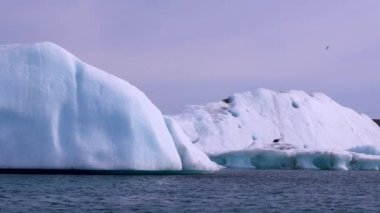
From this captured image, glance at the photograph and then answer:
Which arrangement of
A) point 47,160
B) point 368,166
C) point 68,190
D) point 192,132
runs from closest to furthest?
point 68,190
point 47,160
point 368,166
point 192,132

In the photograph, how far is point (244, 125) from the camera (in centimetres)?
6419

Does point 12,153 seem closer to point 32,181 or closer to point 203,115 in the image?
point 32,181

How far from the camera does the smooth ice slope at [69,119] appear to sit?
2555 centimetres

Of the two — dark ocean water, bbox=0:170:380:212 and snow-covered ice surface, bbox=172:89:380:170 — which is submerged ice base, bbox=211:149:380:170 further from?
dark ocean water, bbox=0:170:380:212

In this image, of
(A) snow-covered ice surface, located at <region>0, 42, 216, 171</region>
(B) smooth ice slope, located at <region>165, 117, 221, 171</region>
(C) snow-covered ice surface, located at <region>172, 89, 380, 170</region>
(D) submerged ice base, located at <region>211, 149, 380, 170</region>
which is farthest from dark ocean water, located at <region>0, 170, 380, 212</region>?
(C) snow-covered ice surface, located at <region>172, 89, 380, 170</region>

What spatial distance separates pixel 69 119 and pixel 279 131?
41921 millimetres

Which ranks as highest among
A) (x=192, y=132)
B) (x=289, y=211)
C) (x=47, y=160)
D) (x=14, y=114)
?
(x=192, y=132)

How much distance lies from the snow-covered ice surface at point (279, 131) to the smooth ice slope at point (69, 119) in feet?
80.2

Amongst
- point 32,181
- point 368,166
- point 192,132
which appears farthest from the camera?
point 192,132

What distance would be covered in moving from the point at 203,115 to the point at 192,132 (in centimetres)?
334

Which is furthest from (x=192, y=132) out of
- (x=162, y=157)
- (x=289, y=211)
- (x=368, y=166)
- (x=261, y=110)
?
(x=289, y=211)

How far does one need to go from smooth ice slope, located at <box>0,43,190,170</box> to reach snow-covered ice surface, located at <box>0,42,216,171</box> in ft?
0.12

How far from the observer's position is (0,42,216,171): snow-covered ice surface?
25.5 m

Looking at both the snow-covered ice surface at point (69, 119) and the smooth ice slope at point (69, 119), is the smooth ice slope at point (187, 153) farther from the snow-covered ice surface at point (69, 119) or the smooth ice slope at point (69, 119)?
the smooth ice slope at point (69, 119)
